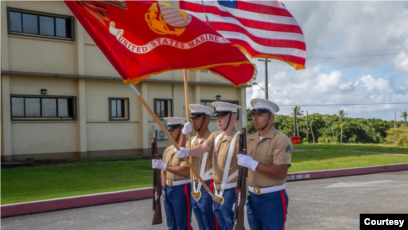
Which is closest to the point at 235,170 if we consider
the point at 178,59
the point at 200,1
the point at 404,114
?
the point at 178,59

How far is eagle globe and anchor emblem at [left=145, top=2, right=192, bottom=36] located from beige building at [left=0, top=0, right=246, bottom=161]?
14.7m

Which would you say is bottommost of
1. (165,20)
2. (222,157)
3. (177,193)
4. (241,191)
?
(177,193)

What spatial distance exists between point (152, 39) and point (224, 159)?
5.61ft

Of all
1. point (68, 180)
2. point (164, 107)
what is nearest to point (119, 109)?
point (164, 107)

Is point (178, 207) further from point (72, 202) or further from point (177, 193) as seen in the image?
point (72, 202)

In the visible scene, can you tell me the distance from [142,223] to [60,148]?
13228mm

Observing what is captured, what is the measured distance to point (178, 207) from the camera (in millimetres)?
5652

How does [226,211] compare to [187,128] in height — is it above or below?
below

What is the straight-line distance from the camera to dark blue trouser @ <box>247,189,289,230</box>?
4.49 m

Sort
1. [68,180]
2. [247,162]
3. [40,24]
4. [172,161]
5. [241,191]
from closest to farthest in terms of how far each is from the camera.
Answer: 1. [247,162]
2. [241,191]
3. [172,161]
4. [68,180]
5. [40,24]

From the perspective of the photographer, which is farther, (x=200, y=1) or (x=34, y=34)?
(x=34, y=34)

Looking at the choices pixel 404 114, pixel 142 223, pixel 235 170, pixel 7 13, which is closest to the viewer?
pixel 235 170

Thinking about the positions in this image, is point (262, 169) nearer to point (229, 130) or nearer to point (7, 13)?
point (229, 130)

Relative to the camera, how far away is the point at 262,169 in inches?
173
